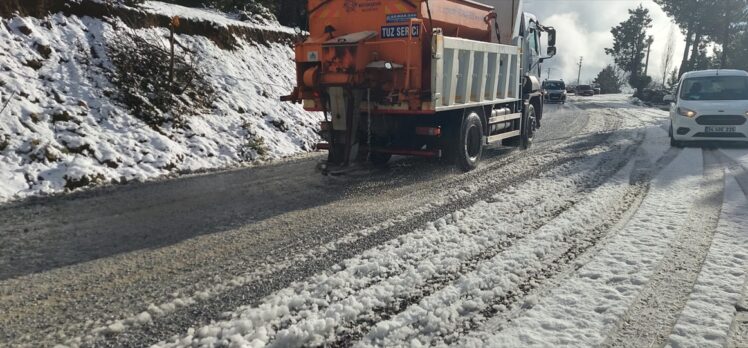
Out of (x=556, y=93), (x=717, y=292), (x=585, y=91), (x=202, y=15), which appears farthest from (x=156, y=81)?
(x=585, y=91)

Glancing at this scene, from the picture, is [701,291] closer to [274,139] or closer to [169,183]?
[169,183]

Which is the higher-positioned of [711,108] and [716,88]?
[716,88]

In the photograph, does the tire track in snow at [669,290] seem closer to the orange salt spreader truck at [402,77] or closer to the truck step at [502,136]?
the orange salt spreader truck at [402,77]

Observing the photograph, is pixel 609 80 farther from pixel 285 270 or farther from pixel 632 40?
pixel 285 270

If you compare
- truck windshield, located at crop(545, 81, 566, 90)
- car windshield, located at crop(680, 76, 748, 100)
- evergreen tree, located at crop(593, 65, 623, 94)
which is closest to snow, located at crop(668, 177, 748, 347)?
car windshield, located at crop(680, 76, 748, 100)

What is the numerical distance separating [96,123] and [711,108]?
12923 millimetres

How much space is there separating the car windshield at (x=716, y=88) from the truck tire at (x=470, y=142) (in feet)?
22.0

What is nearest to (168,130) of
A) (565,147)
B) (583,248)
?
(583,248)

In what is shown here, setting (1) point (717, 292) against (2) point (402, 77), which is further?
(2) point (402, 77)

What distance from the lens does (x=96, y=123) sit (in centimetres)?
854

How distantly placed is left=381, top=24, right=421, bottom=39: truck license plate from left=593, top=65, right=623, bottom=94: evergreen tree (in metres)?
85.8

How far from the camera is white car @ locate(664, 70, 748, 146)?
434 inches

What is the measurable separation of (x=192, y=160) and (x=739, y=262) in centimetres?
803

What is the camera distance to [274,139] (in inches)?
432
